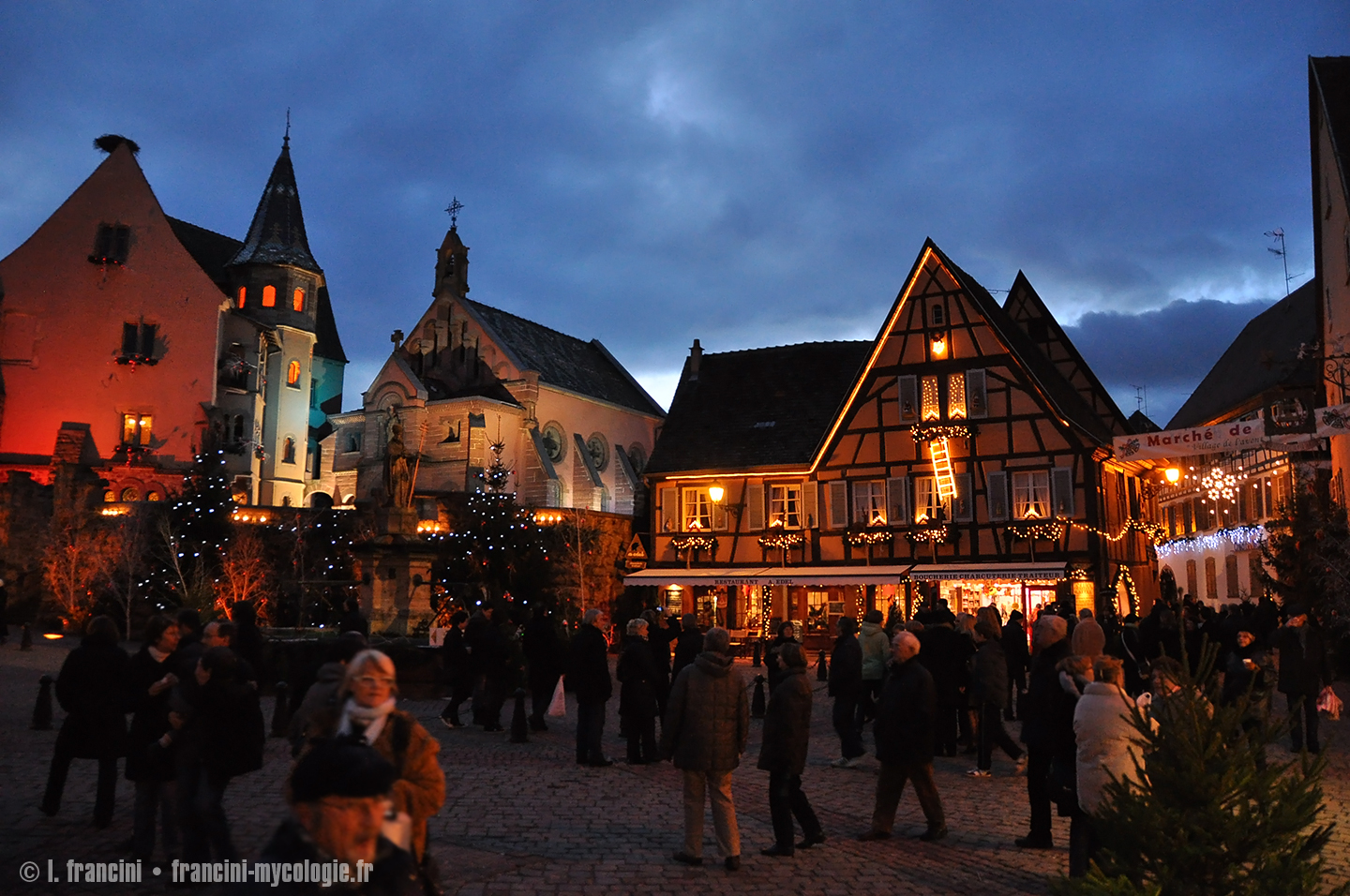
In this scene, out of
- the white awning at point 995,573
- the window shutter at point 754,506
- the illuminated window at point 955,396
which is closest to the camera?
the white awning at point 995,573

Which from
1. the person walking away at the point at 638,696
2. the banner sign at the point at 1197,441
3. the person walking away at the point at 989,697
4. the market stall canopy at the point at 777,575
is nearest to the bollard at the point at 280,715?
the person walking away at the point at 638,696

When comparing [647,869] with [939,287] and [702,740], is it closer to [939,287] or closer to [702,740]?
[702,740]

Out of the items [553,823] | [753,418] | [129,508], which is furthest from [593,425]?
[553,823]

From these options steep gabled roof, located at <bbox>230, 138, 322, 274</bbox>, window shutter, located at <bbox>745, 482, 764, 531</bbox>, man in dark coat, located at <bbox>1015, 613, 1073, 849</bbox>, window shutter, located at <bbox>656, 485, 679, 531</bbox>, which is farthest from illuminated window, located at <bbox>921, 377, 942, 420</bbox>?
steep gabled roof, located at <bbox>230, 138, 322, 274</bbox>

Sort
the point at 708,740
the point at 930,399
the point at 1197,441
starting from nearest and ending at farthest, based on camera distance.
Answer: the point at 708,740, the point at 1197,441, the point at 930,399

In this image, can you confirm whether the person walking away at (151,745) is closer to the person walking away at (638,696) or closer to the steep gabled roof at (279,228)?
the person walking away at (638,696)

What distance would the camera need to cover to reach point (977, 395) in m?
28.7

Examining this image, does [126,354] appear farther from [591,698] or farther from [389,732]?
[389,732]

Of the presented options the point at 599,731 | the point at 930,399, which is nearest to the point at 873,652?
the point at 599,731

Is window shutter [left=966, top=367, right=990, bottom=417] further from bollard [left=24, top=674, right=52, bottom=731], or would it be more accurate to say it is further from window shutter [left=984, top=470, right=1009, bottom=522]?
bollard [left=24, top=674, right=52, bottom=731]

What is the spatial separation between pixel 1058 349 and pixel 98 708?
31627 millimetres

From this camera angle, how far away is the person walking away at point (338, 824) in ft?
11.5

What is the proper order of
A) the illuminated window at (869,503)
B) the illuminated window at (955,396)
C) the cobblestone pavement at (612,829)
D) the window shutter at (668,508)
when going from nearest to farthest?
the cobblestone pavement at (612,829), the illuminated window at (955,396), the illuminated window at (869,503), the window shutter at (668,508)

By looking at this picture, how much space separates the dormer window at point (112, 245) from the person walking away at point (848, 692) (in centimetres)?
3874
